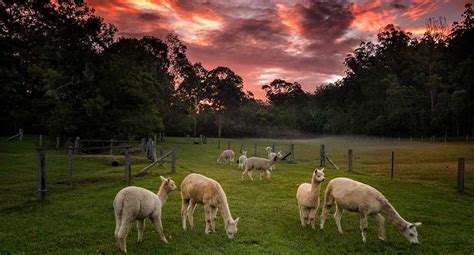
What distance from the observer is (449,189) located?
20.3m

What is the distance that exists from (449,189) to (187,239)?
16.7 metres

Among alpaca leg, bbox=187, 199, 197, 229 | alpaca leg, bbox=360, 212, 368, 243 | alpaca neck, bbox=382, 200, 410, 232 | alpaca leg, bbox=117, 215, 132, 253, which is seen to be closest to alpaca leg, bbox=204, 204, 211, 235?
alpaca leg, bbox=187, 199, 197, 229

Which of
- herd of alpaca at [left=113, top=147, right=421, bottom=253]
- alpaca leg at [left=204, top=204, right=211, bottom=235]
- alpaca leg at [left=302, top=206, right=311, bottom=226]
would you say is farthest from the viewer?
alpaca leg at [left=302, top=206, right=311, bottom=226]

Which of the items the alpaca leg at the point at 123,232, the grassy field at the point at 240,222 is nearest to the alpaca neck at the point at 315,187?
the grassy field at the point at 240,222

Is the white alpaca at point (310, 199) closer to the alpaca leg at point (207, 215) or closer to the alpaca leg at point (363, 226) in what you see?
the alpaca leg at point (363, 226)

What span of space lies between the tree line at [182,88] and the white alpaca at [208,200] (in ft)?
37.6

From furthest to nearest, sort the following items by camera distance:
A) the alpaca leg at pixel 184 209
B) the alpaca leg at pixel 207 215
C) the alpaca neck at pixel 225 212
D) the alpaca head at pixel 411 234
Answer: the alpaca leg at pixel 184 209 < the alpaca leg at pixel 207 215 < the alpaca neck at pixel 225 212 < the alpaca head at pixel 411 234

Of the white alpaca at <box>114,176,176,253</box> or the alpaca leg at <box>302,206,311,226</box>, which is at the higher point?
the white alpaca at <box>114,176,176,253</box>

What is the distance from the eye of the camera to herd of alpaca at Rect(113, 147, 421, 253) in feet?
29.2

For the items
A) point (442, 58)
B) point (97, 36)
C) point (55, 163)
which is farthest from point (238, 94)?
point (55, 163)

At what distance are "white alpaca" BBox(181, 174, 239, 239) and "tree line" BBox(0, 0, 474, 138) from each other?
1145 cm

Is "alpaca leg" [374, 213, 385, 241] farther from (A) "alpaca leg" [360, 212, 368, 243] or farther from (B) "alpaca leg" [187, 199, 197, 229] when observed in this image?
(B) "alpaca leg" [187, 199, 197, 229]

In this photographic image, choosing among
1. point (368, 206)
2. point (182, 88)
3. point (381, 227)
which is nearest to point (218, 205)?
point (368, 206)

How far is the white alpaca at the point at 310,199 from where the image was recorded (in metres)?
11.5
